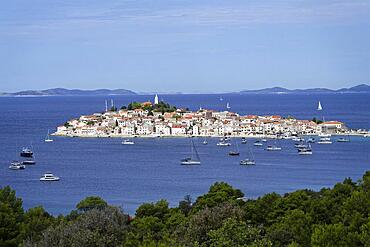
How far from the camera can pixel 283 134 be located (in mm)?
49750

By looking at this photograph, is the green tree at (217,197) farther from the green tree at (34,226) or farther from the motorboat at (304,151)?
the motorboat at (304,151)

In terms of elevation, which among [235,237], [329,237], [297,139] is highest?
[235,237]

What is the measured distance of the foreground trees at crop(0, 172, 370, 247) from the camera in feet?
26.8

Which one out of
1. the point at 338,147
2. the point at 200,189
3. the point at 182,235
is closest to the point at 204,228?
the point at 182,235

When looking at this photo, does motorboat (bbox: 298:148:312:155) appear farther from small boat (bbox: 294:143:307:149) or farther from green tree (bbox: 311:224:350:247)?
green tree (bbox: 311:224:350:247)

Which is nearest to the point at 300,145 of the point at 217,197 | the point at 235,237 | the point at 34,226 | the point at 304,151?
the point at 304,151

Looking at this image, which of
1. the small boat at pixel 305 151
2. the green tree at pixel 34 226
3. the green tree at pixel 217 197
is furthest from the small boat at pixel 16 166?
the green tree at pixel 34 226

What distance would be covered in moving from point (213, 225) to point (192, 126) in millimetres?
43390

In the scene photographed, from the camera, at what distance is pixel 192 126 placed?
172ft

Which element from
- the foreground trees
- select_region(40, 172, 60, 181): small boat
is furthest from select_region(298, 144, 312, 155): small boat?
the foreground trees

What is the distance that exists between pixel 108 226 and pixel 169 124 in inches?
1695

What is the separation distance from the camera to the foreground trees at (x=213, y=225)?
8172mm

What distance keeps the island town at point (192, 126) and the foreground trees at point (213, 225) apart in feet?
123

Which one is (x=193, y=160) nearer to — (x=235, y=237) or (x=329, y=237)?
(x=329, y=237)
